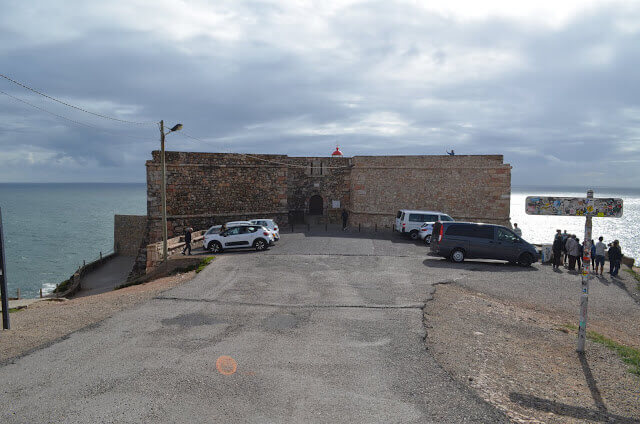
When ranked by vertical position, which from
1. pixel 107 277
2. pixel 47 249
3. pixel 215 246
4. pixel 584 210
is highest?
pixel 584 210

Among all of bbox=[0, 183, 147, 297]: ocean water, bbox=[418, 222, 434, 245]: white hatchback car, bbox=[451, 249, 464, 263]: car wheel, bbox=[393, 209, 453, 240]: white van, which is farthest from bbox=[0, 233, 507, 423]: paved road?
bbox=[0, 183, 147, 297]: ocean water

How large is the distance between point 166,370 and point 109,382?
769 mm

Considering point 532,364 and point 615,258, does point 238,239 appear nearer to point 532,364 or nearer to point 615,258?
point 532,364

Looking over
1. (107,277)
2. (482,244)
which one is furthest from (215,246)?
(107,277)

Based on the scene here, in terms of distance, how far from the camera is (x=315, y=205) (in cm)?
3331

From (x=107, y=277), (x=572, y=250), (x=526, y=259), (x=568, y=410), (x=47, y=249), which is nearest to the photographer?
(x=568, y=410)

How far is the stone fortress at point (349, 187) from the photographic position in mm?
27000

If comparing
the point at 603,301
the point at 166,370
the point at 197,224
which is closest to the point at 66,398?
the point at 166,370

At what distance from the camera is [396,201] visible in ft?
95.7

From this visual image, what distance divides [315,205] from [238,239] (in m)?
14.0

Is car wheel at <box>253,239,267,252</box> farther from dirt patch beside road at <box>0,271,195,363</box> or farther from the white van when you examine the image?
the white van

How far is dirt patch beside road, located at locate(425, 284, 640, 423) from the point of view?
5.52 m

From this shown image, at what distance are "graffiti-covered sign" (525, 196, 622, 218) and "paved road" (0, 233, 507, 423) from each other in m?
3.38

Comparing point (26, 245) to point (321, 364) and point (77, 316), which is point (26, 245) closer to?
point (77, 316)
